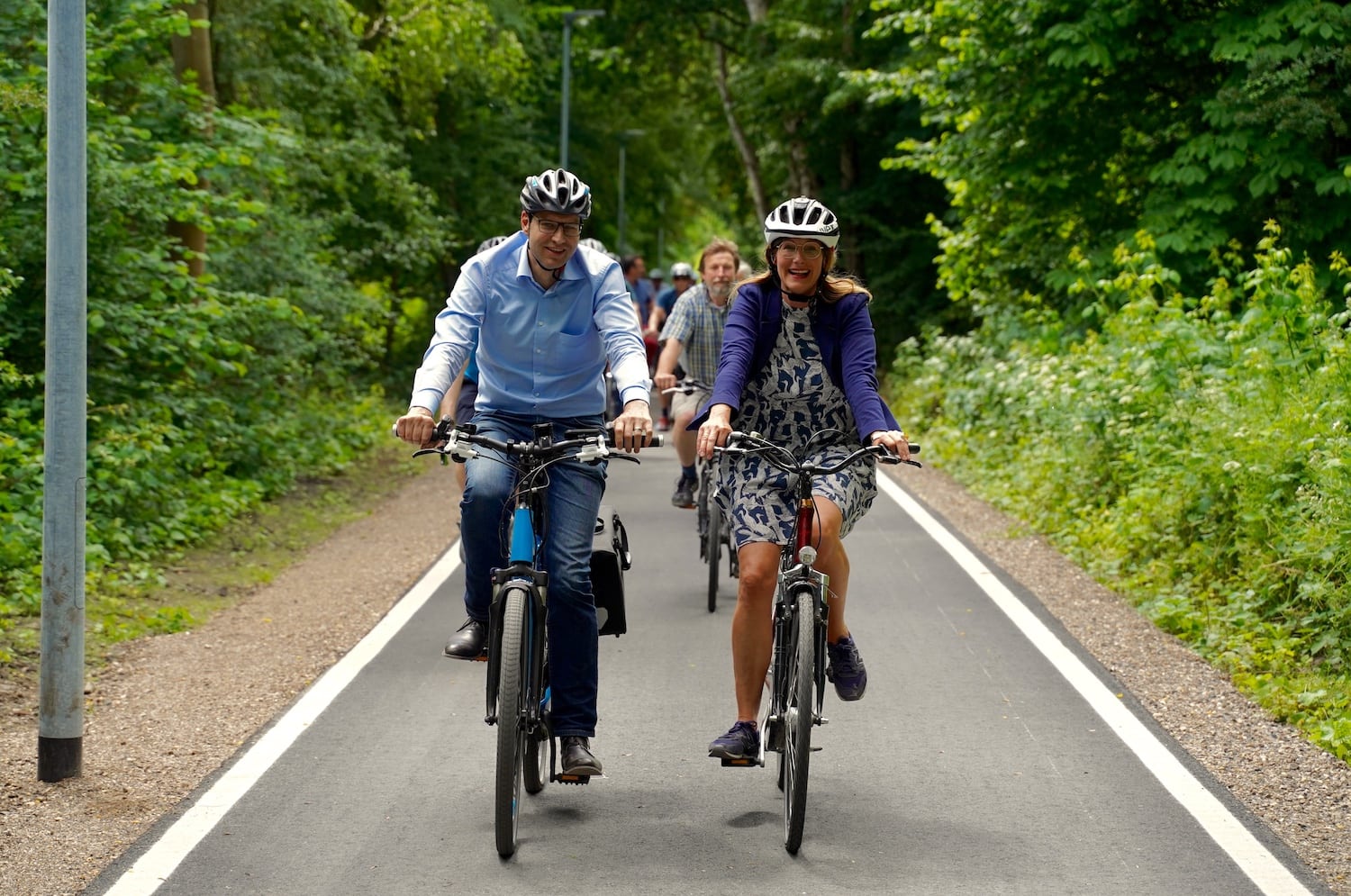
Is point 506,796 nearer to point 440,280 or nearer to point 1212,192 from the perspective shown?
point 1212,192

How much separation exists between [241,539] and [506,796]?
712cm

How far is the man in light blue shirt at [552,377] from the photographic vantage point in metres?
5.46

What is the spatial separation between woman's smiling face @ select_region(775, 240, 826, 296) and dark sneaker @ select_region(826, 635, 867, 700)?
1.20m

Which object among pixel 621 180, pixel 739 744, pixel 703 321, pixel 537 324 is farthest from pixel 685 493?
A: pixel 621 180

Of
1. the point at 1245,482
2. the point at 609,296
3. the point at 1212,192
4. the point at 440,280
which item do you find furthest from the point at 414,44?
the point at 609,296

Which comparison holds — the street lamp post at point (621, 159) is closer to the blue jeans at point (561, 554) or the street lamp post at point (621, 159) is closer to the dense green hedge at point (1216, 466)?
the dense green hedge at point (1216, 466)

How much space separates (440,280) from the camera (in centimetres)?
3097

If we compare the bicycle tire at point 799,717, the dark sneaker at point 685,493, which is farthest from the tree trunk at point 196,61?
the bicycle tire at point 799,717

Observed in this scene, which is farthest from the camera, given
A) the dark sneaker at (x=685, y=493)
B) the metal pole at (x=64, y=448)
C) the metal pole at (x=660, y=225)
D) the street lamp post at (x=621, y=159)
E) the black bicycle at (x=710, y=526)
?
the metal pole at (x=660, y=225)

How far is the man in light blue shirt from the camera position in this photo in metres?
5.46

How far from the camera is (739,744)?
549cm

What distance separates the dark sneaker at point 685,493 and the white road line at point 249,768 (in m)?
2.11

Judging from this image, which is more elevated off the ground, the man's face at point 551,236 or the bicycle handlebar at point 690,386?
the man's face at point 551,236

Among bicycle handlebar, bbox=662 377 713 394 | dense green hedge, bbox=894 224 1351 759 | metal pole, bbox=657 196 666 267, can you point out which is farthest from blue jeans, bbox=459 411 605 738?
metal pole, bbox=657 196 666 267
